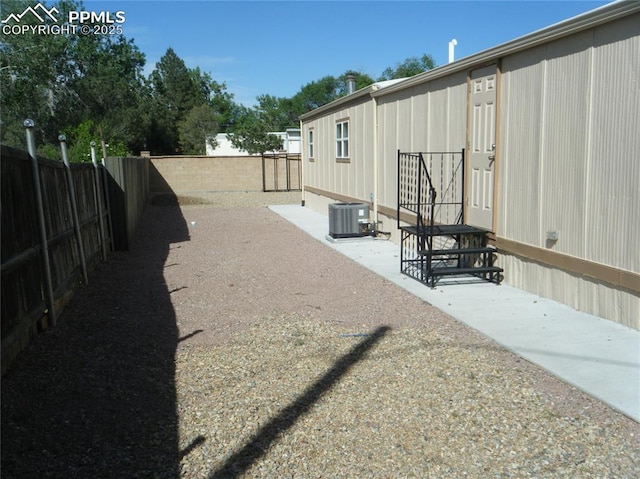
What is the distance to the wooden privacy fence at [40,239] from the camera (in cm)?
459

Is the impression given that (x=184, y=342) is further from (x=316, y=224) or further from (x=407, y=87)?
(x=316, y=224)

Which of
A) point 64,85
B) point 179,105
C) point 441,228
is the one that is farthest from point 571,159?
point 179,105

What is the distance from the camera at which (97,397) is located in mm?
4020

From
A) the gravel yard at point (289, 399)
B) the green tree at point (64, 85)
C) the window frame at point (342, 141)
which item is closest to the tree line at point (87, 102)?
the green tree at point (64, 85)

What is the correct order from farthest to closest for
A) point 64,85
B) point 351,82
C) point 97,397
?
point 64,85 → point 351,82 → point 97,397

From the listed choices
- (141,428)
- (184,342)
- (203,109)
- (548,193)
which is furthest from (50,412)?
(203,109)

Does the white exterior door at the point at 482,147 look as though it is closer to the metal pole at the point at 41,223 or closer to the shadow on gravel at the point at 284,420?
the shadow on gravel at the point at 284,420

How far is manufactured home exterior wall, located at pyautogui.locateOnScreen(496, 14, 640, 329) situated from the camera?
17.4ft

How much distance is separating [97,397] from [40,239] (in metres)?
2.10

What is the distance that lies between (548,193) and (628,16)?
1955mm

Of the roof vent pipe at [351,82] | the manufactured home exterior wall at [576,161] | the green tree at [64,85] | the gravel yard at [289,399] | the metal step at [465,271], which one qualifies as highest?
the green tree at [64,85]

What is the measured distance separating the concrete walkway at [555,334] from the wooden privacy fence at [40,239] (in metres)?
4.05

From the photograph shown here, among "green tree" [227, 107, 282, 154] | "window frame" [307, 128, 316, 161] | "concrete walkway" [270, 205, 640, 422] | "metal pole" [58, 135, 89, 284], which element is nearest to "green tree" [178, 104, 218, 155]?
"green tree" [227, 107, 282, 154]

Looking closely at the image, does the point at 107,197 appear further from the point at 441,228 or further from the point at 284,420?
the point at 284,420
